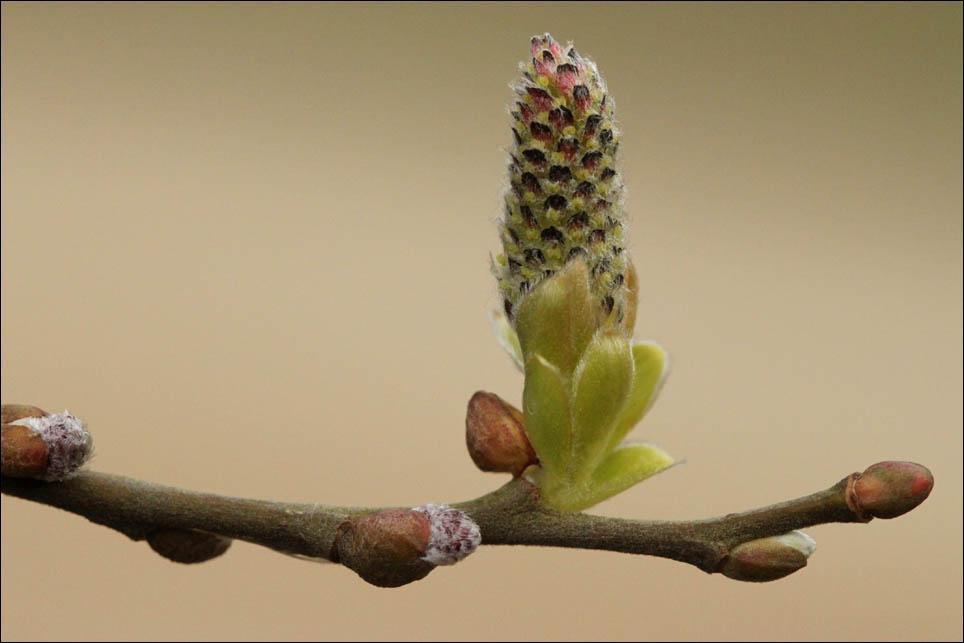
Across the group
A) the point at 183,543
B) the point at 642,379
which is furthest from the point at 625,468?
the point at 183,543

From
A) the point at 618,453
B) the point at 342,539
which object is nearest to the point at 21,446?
the point at 342,539

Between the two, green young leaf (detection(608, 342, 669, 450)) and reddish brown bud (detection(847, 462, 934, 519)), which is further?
green young leaf (detection(608, 342, 669, 450))

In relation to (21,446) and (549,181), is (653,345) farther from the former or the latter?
(21,446)

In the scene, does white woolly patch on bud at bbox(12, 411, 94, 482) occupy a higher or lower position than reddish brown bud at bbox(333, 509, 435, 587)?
Result: higher

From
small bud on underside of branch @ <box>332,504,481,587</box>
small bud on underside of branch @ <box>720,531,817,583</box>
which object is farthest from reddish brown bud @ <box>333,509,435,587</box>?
small bud on underside of branch @ <box>720,531,817,583</box>

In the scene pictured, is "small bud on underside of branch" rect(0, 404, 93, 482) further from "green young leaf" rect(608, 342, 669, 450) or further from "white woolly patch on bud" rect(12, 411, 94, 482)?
"green young leaf" rect(608, 342, 669, 450)

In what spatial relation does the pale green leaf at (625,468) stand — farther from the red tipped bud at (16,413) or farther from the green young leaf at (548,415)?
the red tipped bud at (16,413)
